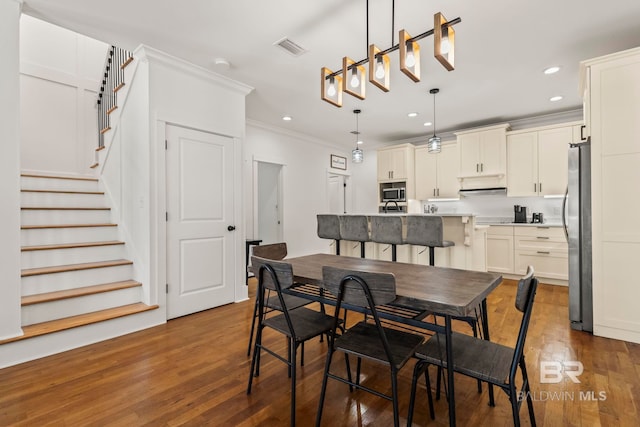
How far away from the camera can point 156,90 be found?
3.11 m

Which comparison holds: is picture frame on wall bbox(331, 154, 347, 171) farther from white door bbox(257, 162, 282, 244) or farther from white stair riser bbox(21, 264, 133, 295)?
white stair riser bbox(21, 264, 133, 295)

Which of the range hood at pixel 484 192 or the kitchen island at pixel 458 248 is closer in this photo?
the kitchen island at pixel 458 248

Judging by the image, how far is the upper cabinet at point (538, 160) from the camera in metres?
4.68

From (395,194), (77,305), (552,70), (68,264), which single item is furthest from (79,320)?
(552,70)

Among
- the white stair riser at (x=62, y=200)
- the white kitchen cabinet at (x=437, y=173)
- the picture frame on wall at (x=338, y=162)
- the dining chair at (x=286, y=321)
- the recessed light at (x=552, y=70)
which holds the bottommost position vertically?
A: the dining chair at (x=286, y=321)

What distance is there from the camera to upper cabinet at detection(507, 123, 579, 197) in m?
4.68

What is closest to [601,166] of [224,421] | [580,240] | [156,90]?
[580,240]

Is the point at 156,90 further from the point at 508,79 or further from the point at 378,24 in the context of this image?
the point at 508,79

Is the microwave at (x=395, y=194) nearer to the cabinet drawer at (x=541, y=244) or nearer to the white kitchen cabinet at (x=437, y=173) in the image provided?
the white kitchen cabinet at (x=437, y=173)

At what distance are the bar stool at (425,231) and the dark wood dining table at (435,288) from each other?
888mm

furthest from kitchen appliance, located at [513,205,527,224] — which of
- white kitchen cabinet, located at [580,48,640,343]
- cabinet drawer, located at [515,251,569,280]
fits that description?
white kitchen cabinet, located at [580,48,640,343]

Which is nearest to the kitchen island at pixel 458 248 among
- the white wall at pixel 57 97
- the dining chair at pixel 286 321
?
the dining chair at pixel 286 321

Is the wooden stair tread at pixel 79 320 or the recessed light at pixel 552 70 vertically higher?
the recessed light at pixel 552 70

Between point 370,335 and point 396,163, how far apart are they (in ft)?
16.7
